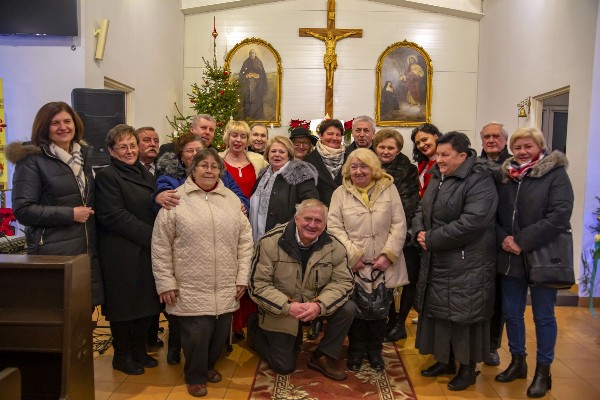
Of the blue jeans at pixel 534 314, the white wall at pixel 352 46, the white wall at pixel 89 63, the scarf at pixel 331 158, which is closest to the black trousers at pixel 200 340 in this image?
the scarf at pixel 331 158

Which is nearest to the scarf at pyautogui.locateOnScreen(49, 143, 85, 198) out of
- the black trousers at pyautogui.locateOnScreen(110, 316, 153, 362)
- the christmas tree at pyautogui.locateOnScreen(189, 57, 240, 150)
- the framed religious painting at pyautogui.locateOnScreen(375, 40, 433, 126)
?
the black trousers at pyautogui.locateOnScreen(110, 316, 153, 362)

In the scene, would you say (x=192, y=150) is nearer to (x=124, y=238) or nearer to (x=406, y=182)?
(x=124, y=238)

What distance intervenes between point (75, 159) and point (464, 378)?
2738 millimetres

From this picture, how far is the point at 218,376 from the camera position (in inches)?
131

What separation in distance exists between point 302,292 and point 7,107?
A: 362cm

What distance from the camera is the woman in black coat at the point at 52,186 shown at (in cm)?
286

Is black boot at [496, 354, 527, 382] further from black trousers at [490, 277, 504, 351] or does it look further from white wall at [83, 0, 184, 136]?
white wall at [83, 0, 184, 136]

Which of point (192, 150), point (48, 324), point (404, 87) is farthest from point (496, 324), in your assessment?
point (404, 87)

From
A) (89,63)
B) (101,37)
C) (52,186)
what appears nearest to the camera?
(52,186)

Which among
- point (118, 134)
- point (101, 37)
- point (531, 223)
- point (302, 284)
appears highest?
point (101, 37)

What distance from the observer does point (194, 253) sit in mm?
3057

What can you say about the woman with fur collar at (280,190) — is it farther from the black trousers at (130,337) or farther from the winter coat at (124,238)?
the black trousers at (130,337)

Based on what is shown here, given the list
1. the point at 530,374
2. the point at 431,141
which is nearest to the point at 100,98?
the point at 431,141

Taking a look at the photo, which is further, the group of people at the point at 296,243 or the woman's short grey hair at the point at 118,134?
the woman's short grey hair at the point at 118,134
